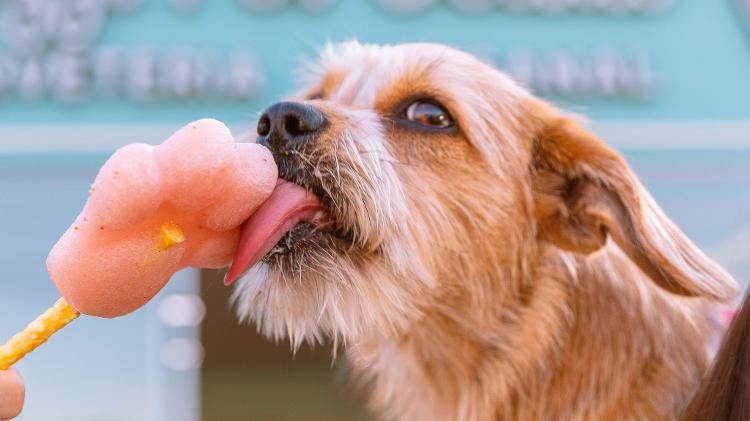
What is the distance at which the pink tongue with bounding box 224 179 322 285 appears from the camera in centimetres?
151

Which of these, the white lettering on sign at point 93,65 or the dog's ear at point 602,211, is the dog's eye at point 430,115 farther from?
the white lettering on sign at point 93,65

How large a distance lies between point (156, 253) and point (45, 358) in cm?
525

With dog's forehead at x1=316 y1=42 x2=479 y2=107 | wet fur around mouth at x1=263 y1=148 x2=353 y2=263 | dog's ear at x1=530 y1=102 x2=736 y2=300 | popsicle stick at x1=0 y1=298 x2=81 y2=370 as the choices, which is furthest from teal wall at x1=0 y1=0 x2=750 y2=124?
popsicle stick at x1=0 y1=298 x2=81 y2=370

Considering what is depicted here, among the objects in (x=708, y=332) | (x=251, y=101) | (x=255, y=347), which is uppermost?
(x=708, y=332)

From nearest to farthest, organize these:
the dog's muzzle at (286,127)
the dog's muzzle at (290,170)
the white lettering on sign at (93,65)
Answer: the dog's muzzle at (290,170), the dog's muzzle at (286,127), the white lettering on sign at (93,65)

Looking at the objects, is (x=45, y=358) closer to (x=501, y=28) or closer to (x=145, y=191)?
(x=501, y=28)

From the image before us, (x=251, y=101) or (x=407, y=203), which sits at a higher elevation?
(x=407, y=203)

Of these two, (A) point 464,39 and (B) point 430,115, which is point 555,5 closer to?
(A) point 464,39

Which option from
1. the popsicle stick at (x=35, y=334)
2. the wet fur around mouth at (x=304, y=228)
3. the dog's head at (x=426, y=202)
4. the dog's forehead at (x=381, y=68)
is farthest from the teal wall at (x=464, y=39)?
the popsicle stick at (x=35, y=334)

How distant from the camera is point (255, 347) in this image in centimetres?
712

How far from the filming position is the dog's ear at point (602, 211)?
1724 mm

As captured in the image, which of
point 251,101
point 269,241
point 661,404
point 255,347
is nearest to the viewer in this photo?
point 269,241

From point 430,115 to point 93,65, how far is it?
4.25 m

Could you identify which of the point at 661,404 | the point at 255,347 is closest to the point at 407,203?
the point at 661,404
